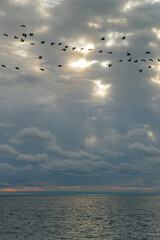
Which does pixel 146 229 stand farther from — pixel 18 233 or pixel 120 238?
pixel 18 233

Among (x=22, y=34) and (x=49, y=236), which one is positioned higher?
(x=22, y=34)

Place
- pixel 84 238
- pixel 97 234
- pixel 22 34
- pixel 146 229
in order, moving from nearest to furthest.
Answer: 1. pixel 22 34
2. pixel 84 238
3. pixel 97 234
4. pixel 146 229

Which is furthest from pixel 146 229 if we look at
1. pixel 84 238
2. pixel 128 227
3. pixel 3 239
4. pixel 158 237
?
pixel 3 239

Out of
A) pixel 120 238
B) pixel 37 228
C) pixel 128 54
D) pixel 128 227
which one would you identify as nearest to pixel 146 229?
pixel 128 227

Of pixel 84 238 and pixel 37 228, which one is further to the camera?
pixel 37 228

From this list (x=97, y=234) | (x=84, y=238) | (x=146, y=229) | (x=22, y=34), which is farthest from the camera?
(x=146, y=229)

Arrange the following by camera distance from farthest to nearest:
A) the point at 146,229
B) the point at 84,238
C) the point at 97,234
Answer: the point at 146,229, the point at 97,234, the point at 84,238

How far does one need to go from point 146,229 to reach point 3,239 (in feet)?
135

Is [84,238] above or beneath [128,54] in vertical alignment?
beneath

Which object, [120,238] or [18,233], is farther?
[18,233]

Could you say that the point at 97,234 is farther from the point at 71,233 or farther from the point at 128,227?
the point at 128,227

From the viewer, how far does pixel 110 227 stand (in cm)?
9231

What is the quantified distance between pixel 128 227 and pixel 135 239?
68.7 ft

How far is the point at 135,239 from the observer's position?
240ft
